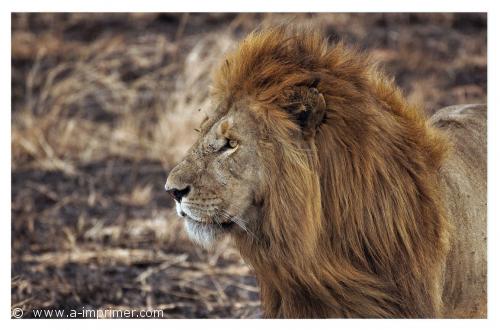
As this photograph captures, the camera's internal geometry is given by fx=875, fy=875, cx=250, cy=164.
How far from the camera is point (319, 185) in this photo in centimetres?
280

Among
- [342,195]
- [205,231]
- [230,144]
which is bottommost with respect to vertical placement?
[205,231]

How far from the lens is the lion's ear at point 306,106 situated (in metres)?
2.76

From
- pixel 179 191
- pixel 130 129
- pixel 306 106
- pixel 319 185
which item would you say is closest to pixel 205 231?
pixel 179 191

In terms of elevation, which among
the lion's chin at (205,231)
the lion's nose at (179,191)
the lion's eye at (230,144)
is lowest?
the lion's chin at (205,231)

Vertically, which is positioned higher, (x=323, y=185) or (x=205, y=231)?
(x=323, y=185)

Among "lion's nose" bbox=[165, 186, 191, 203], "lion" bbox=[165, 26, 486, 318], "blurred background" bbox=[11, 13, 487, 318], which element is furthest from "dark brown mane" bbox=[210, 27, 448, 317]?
"blurred background" bbox=[11, 13, 487, 318]

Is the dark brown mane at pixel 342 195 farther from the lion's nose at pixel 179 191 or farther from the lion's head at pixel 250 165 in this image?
the lion's nose at pixel 179 191

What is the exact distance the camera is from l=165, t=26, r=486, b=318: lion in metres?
2.78

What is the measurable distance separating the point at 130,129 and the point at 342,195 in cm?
327

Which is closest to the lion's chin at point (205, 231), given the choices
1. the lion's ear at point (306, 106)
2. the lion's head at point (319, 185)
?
the lion's head at point (319, 185)

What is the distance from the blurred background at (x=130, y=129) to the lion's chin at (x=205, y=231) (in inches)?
43.0

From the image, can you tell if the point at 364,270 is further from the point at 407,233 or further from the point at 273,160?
the point at 273,160

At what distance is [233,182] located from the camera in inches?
109

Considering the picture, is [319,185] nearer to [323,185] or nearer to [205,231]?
[323,185]
